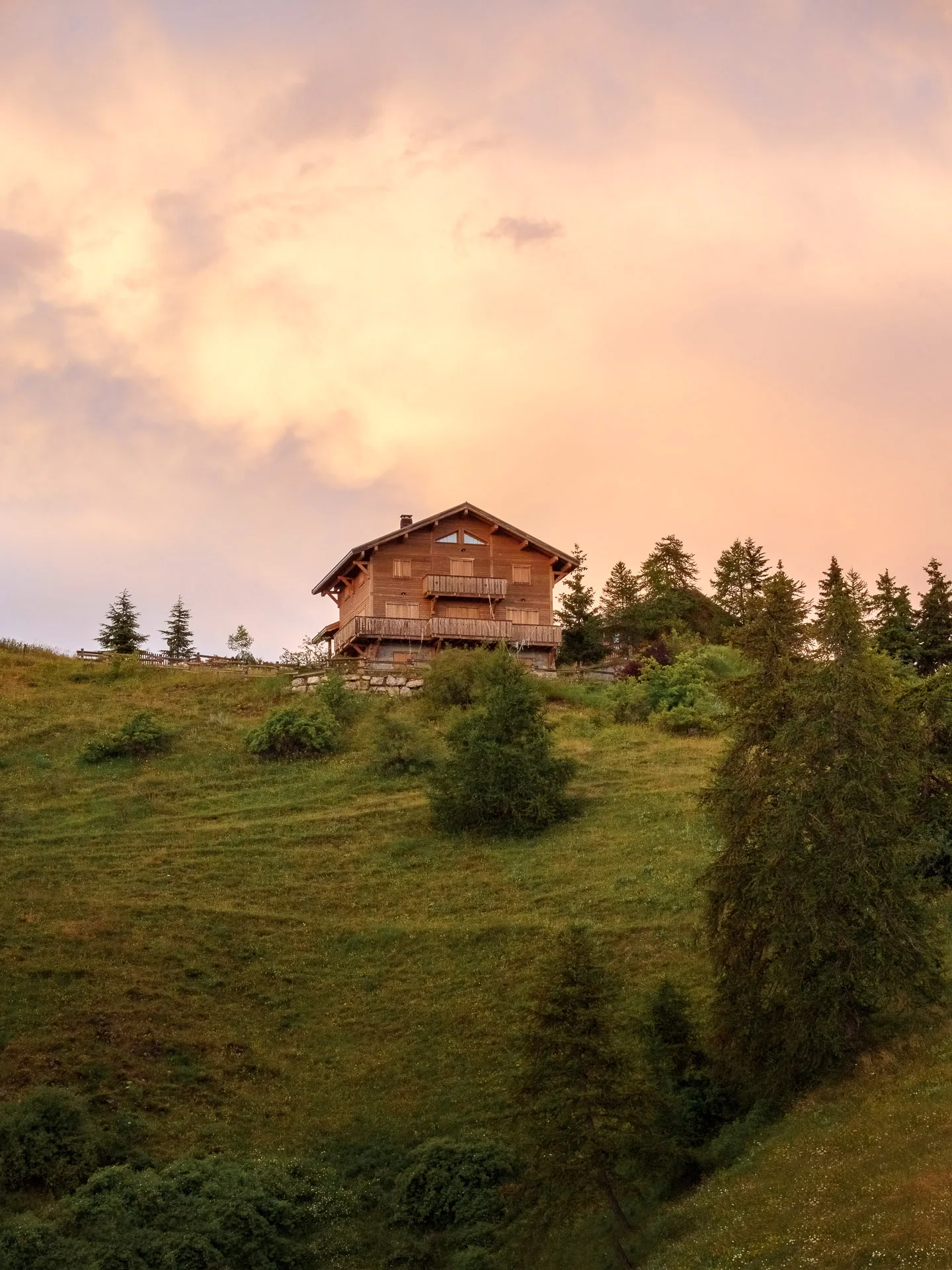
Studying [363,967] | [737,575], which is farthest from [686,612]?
[363,967]

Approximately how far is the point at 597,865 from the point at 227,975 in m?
13.1

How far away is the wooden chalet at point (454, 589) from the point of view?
77.8 meters

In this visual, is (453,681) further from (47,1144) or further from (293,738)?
(47,1144)

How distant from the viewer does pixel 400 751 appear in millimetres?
58812

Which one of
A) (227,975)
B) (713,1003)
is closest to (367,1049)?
(227,975)

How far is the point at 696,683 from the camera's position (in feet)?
218

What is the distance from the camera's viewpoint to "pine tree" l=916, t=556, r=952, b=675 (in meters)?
78.2

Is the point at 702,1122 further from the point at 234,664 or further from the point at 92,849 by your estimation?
the point at 234,664

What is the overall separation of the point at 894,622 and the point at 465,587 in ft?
81.1

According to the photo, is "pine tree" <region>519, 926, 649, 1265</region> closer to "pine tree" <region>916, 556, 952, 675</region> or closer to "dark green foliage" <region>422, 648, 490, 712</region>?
"dark green foliage" <region>422, 648, 490, 712</region>

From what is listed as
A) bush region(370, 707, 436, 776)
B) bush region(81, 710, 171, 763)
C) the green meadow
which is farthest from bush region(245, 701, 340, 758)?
bush region(81, 710, 171, 763)

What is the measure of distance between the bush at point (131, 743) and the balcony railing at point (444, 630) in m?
18.0

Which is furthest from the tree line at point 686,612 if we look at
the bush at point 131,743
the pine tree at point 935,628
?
the bush at point 131,743

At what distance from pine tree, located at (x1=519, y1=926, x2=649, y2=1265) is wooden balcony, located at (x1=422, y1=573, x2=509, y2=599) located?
51.2 meters
